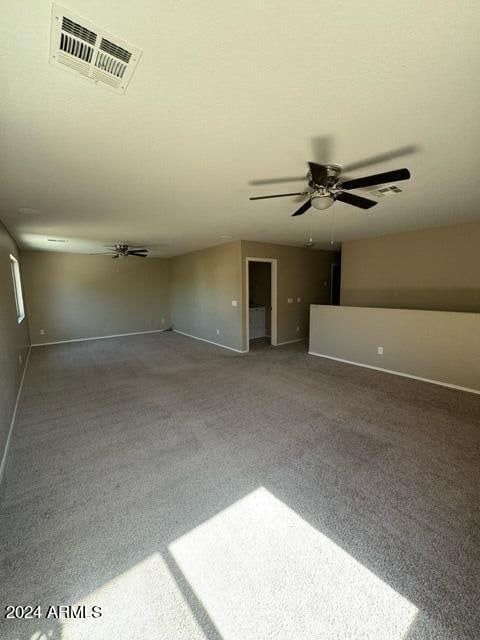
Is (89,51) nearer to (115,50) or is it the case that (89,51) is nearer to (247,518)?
(115,50)

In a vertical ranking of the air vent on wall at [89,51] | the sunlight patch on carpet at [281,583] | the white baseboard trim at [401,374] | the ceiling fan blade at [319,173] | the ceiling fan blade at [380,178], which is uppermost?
the air vent on wall at [89,51]

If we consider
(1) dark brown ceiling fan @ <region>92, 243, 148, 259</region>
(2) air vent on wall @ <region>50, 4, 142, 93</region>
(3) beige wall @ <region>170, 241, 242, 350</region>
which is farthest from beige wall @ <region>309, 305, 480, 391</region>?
(2) air vent on wall @ <region>50, 4, 142, 93</region>

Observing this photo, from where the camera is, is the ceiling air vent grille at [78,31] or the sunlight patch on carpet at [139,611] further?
the sunlight patch on carpet at [139,611]

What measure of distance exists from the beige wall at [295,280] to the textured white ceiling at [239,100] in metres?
3.21

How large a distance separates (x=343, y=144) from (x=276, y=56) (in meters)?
0.93

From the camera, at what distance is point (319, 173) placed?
80.3 inches

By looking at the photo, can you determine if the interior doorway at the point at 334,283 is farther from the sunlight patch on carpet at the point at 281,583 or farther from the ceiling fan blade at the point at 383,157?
the sunlight patch on carpet at the point at 281,583

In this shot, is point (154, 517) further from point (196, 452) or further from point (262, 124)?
point (262, 124)

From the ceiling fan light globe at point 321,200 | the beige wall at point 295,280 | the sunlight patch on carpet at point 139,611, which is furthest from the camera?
the beige wall at point 295,280

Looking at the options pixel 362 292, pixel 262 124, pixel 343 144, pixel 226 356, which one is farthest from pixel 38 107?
pixel 362 292

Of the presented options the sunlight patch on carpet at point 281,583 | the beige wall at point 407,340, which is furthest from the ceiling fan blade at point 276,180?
the beige wall at point 407,340

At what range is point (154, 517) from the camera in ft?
5.74

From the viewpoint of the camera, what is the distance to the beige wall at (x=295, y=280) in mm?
6023

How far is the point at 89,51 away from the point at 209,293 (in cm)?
567
